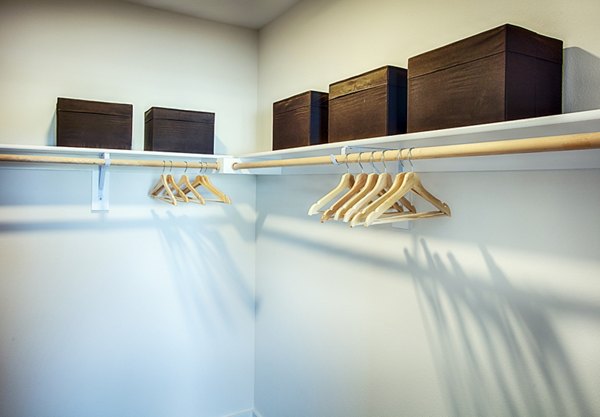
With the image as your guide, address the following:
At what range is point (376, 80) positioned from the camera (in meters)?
1.41

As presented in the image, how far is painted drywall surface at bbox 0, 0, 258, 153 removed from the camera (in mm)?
2053

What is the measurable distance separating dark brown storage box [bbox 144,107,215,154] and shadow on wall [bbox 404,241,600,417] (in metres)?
1.16

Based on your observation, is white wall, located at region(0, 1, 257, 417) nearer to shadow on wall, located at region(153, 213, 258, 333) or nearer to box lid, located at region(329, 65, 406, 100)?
shadow on wall, located at region(153, 213, 258, 333)

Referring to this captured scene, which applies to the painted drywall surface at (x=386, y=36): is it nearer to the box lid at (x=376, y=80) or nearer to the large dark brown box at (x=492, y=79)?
the large dark brown box at (x=492, y=79)

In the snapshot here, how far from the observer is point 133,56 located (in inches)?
90.7

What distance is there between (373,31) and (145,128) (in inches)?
47.7

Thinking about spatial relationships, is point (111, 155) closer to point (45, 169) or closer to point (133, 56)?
point (45, 169)

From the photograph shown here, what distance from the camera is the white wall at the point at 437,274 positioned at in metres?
1.15

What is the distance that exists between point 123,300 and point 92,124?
92cm

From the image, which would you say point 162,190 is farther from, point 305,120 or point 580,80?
point 580,80

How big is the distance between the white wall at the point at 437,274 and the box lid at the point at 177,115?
448 mm

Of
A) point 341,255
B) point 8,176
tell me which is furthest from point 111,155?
point 341,255

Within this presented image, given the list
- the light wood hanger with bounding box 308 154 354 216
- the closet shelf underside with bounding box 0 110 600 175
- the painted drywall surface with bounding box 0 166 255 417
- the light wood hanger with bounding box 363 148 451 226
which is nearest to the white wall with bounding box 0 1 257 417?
the painted drywall surface with bounding box 0 166 255 417

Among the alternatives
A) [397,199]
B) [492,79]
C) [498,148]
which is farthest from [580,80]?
[397,199]
